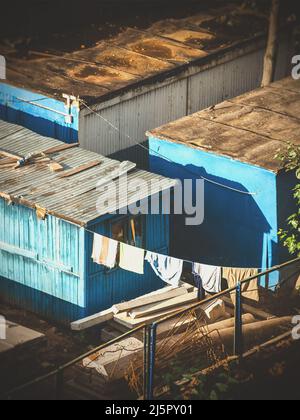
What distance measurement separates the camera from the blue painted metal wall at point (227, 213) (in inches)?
829

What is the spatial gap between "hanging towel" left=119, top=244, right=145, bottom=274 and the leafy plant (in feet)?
11.4

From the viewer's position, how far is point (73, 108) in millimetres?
23172

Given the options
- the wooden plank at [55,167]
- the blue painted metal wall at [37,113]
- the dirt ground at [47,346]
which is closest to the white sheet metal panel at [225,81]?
the blue painted metal wall at [37,113]

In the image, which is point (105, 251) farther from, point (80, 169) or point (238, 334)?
point (238, 334)

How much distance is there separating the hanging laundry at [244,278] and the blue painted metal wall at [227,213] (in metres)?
0.75

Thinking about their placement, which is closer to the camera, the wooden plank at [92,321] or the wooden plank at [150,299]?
the wooden plank at [92,321]

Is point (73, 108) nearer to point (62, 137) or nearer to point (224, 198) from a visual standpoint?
point (62, 137)

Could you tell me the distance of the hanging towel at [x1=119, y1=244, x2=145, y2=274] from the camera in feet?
61.4

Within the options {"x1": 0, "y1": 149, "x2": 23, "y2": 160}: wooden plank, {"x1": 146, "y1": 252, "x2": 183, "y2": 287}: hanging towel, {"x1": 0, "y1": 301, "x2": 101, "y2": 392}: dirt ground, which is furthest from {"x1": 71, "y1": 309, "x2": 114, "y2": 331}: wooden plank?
{"x1": 0, "y1": 149, "x2": 23, "y2": 160}: wooden plank

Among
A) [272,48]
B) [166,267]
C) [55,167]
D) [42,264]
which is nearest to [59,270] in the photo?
[42,264]

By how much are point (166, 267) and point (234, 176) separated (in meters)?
3.43

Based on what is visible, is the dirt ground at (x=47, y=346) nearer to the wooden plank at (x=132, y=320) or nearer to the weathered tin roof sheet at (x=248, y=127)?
the wooden plank at (x=132, y=320)

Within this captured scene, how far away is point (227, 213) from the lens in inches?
859
